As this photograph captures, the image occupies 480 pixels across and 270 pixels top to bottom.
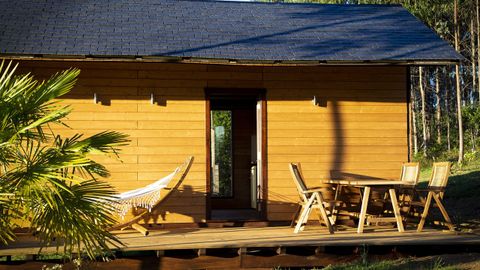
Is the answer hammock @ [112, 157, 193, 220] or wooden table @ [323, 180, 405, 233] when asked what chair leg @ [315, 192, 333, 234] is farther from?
hammock @ [112, 157, 193, 220]

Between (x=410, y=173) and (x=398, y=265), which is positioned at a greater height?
(x=410, y=173)

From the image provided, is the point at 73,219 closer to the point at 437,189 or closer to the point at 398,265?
the point at 398,265

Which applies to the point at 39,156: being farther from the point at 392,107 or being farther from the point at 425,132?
the point at 425,132

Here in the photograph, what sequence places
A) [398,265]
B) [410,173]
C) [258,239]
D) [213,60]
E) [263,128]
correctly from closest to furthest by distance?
1. [398,265]
2. [258,239]
3. [213,60]
4. [410,173]
5. [263,128]

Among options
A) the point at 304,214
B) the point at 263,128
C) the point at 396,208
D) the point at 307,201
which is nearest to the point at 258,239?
the point at 304,214

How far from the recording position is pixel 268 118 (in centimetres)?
965

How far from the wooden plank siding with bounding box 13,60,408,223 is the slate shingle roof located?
14.1 inches

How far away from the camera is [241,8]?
37.4ft

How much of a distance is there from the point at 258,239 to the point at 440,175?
244 centimetres

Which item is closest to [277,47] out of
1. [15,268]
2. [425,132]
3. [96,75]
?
[96,75]

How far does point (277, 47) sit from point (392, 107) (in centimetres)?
183

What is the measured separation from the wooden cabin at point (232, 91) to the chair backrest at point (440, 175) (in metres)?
1.00

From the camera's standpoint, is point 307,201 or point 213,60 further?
point 213,60

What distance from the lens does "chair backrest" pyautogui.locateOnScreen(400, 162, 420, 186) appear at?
879 centimetres
